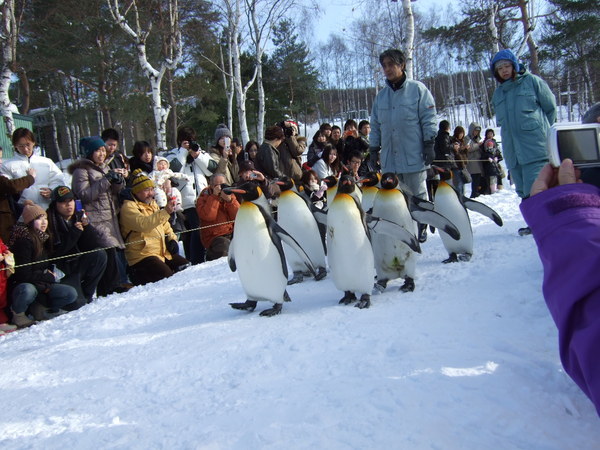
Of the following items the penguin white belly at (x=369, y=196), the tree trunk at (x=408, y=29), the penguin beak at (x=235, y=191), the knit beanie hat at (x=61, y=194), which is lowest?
the penguin white belly at (x=369, y=196)

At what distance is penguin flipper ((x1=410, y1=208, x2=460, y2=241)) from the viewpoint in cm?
368

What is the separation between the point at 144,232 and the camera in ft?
17.6

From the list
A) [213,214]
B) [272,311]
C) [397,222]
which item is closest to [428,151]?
[397,222]

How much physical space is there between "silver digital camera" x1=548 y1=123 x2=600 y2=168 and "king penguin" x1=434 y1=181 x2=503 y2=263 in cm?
318

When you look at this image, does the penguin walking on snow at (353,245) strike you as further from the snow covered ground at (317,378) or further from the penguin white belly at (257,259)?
the penguin white belly at (257,259)

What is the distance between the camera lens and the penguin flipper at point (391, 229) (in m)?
3.49

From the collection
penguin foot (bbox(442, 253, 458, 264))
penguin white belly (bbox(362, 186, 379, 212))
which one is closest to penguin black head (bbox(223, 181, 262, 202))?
penguin white belly (bbox(362, 186, 379, 212))

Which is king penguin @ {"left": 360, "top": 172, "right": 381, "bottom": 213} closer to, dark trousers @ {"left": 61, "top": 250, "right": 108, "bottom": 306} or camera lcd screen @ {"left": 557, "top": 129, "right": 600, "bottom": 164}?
dark trousers @ {"left": 61, "top": 250, "right": 108, "bottom": 306}

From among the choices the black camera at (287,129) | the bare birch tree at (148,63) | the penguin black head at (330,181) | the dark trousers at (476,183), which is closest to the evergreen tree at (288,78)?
the bare birch tree at (148,63)

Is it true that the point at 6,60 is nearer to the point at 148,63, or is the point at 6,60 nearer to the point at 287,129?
the point at 148,63

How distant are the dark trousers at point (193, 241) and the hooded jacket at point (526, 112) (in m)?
4.05

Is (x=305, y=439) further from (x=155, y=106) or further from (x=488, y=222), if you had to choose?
(x=155, y=106)

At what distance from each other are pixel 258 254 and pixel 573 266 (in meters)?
2.77

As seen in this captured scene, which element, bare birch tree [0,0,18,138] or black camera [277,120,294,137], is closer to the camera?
black camera [277,120,294,137]
